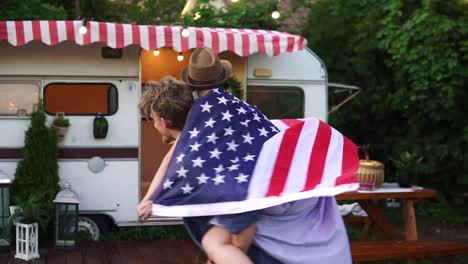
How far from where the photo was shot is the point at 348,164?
2521 millimetres

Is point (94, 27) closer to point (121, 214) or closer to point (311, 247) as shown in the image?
point (121, 214)

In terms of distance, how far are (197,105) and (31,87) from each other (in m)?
5.26

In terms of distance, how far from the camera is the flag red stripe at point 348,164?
2.44 meters

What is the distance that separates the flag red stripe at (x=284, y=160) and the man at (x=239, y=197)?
0.17 ft

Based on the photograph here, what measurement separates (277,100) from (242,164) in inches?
219

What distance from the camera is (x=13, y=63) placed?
7160 millimetres

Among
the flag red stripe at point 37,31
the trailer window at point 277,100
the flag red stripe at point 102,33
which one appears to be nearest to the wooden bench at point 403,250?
the trailer window at point 277,100

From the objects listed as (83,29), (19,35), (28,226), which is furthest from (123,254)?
(19,35)

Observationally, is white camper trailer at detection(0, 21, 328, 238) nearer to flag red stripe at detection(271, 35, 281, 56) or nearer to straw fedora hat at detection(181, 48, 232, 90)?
flag red stripe at detection(271, 35, 281, 56)

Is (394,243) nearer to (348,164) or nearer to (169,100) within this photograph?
(348,164)

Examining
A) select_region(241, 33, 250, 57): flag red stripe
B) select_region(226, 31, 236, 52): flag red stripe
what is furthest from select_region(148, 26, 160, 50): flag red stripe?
select_region(241, 33, 250, 57): flag red stripe

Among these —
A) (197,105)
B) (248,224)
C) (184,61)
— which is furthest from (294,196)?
(184,61)

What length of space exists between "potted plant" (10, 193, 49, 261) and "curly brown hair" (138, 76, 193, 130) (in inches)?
179

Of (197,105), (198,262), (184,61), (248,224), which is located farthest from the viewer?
(184,61)
